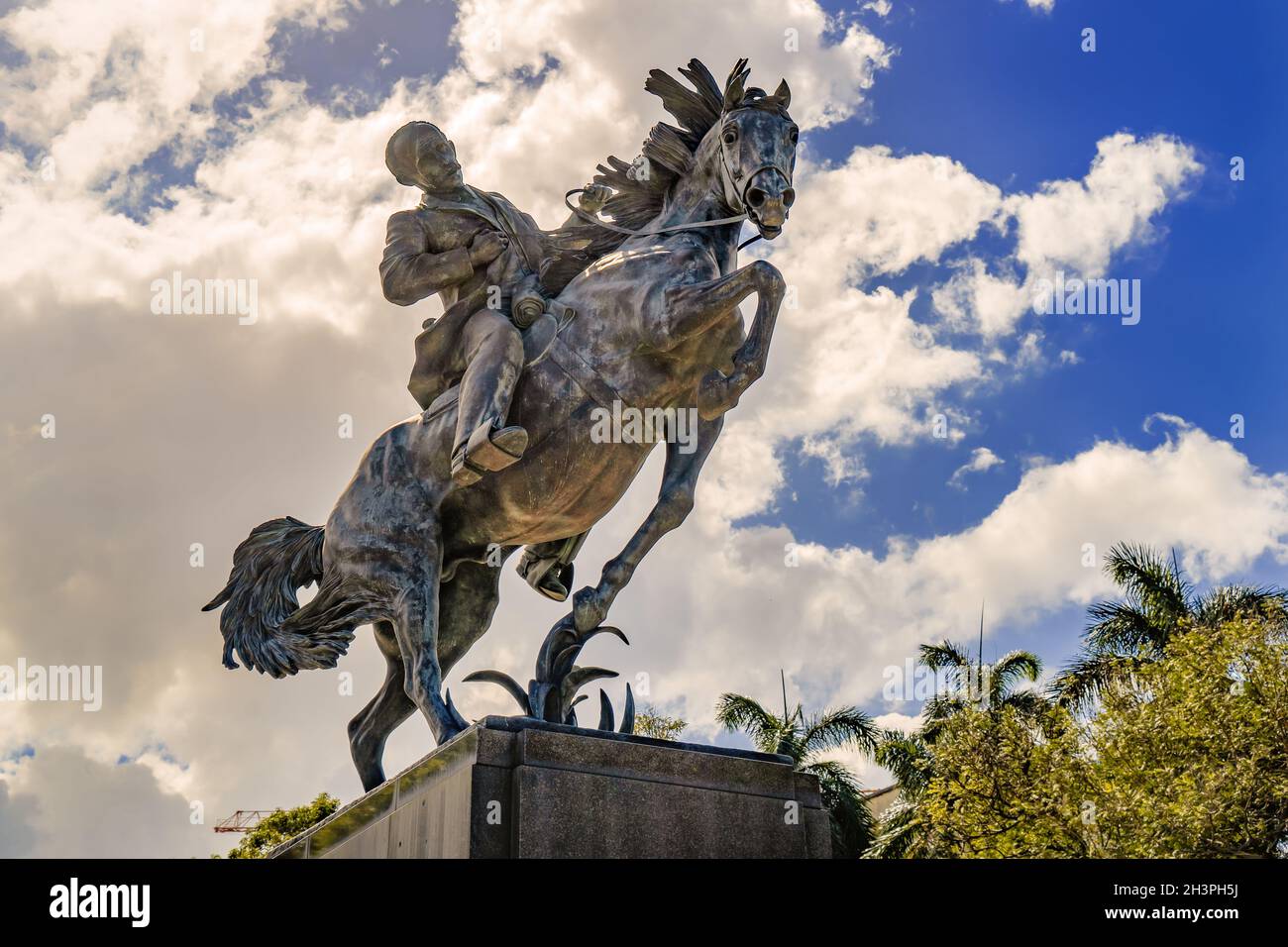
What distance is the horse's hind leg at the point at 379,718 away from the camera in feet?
26.3

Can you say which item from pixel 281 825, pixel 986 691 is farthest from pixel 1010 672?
pixel 281 825

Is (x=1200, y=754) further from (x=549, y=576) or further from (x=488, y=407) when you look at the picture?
(x=488, y=407)

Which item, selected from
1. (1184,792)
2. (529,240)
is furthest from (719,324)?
(1184,792)

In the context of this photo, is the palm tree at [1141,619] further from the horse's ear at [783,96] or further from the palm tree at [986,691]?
the horse's ear at [783,96]

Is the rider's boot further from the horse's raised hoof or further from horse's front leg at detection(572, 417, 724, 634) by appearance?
the horse's raised hoof

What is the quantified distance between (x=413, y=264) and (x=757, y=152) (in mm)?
2311

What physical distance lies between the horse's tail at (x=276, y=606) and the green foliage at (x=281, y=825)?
969 inches

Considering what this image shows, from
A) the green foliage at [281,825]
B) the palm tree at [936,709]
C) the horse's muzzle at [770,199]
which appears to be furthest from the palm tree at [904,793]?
the horse's muzzle at [770,199]

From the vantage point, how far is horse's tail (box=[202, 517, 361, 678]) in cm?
789

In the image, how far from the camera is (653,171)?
824cm
